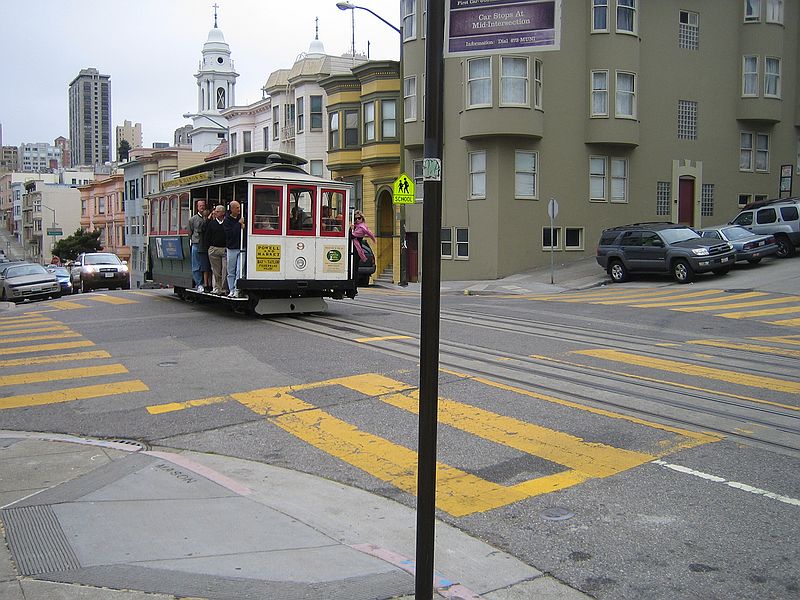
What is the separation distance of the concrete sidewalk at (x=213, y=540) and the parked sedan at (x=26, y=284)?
23471 mm

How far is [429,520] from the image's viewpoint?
376 centimetres

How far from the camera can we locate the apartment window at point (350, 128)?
39.7 meters

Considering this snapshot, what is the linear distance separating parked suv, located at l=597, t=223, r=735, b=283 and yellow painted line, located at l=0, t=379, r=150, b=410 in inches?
730

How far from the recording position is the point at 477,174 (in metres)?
31.9

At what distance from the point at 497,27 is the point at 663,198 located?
33371mm

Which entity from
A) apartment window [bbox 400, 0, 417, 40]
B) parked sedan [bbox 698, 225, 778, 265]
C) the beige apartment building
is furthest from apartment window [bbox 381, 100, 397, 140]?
parked sedan [bbox 698, 225, 778, 265]

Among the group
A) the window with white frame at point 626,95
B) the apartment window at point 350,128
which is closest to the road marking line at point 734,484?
the window with white frame at point 626,95

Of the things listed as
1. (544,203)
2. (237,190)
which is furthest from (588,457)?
(544,203)

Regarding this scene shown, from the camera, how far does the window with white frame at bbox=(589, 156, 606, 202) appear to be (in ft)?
109

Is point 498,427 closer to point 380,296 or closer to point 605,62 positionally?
point 380,296

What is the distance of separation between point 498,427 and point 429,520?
170 inches

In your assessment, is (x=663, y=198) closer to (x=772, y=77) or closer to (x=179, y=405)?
(x=772, y=77)

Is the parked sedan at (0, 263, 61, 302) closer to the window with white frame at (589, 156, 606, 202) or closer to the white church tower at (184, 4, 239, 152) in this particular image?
the window with white frame at (589, 156, 606, 202)

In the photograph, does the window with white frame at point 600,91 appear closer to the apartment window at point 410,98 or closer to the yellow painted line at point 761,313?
the apartment window at point 410,98
